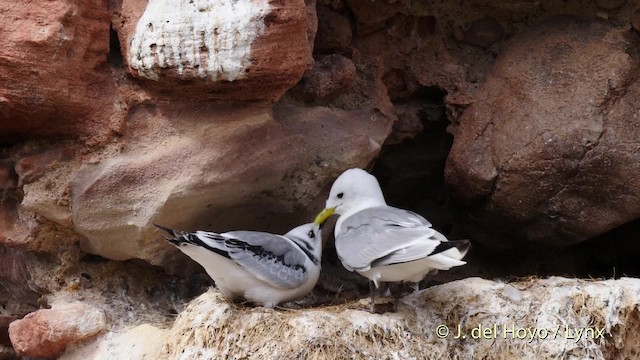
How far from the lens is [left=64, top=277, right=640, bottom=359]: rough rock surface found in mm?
1938

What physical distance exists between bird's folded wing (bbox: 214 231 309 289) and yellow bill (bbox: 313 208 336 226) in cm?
17

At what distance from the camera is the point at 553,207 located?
245 centimetres

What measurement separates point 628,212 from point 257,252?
1.03 metres

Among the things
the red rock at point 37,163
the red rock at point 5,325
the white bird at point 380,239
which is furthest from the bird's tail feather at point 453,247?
the red rock at point 5,325

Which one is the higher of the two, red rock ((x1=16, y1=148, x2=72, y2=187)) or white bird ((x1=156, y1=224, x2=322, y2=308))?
red rock ((x1=16, y1=148, x2=72, y2=187))

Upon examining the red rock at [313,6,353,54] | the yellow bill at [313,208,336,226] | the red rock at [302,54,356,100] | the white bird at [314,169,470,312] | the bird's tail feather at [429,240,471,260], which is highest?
the red rock at [313,6,353,54]

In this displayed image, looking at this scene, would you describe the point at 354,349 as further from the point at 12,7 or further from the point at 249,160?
the point at 12,7

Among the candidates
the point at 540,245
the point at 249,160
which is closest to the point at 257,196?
the point at 249,160

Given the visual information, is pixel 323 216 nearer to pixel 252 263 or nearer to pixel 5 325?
pixel 252 263

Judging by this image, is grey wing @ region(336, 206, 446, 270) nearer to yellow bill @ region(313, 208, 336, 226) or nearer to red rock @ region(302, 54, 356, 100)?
yellow bill @ region(313, 208, 336, 226)

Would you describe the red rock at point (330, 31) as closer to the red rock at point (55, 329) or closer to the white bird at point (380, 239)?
the white bird at point (380, 239)

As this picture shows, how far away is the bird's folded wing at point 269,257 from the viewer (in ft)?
6.79

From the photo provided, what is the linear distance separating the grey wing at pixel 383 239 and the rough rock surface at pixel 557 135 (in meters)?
0.43

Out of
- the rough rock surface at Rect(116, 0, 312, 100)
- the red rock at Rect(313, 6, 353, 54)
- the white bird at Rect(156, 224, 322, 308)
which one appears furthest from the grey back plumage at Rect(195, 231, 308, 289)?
the red rock at Rect(313, 6, 353, 54)
